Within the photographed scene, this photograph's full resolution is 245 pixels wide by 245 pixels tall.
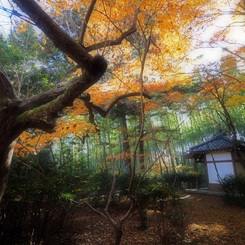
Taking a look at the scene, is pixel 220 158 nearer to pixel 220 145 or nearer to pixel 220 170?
pixel 220 170

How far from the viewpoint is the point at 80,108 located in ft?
22.3

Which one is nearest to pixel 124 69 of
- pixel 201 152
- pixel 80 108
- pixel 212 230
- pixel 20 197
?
pixel 80 108

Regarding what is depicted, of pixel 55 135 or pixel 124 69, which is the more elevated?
pixel 124 69

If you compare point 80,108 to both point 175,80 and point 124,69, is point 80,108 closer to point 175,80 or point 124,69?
point 124,69

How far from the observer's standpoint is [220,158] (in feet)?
34.9

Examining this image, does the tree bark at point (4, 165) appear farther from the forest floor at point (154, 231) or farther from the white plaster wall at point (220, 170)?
the white plaster wall at point (220, 170)

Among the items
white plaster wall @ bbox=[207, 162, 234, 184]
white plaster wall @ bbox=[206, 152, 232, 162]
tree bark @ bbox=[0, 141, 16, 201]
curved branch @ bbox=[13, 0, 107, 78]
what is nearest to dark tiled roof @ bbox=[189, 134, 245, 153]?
white plaster wall @ bbox=[206, 152, 232, 162]

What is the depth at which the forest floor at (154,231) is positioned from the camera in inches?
167

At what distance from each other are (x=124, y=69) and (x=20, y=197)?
6.63 m

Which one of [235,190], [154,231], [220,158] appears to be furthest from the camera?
[220,158]

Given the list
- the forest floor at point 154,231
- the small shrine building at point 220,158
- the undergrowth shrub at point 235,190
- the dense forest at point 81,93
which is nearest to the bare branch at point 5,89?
the dense forest at point 81,93

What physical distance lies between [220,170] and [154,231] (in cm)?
865

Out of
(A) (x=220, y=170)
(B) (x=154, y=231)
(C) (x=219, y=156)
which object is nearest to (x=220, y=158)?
(C) (x=219, y=156)

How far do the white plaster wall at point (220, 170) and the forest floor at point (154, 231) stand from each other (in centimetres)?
368
